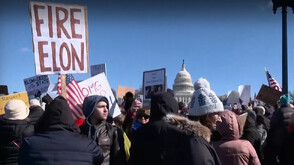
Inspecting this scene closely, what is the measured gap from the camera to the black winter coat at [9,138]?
16.8 ft

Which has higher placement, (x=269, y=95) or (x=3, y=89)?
(x=3, y=89)

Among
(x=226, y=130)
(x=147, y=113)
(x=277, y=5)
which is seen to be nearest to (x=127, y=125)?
(x=147, y=113)

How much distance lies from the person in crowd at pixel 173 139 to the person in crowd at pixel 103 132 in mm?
436

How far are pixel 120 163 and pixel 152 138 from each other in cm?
64

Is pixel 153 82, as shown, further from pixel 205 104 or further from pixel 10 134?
pixel 205 104

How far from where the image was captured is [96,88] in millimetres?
6359

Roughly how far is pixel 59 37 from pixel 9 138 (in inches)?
62.3

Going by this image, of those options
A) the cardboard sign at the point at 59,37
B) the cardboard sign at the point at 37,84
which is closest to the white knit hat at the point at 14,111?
the cardboard sign at the point at 59,37

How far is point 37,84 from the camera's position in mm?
12586

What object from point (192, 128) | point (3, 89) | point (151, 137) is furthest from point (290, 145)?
point (3, 89)

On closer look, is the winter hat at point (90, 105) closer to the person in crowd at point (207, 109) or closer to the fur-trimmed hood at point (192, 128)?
the person in crowd at point (207, 109)

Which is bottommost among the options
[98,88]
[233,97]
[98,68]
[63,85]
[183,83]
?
[183,83]

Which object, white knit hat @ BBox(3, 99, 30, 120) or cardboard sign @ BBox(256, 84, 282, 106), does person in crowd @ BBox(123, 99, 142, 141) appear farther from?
cardboard sign @ BBox(256, 84, 282, 106)

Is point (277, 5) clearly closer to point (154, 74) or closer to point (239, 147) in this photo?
point (154, 74)
